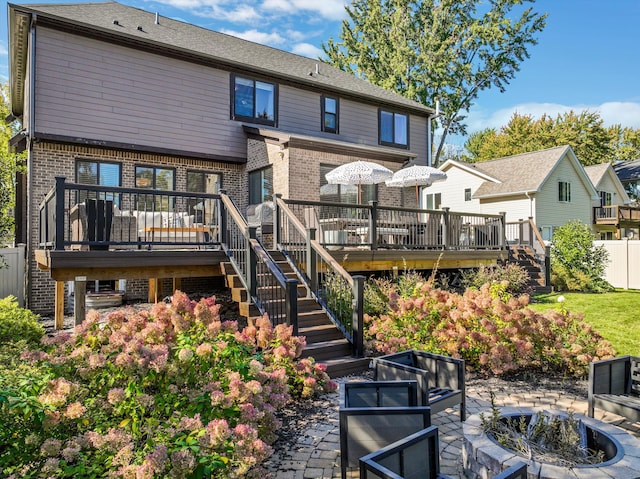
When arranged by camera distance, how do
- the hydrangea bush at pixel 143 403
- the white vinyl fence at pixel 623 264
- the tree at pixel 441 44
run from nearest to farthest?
1. the hydrangea bush at pixel 143 403
2. the white vinyl fence at pixel 623 264
3. the tree at pixel 441 44

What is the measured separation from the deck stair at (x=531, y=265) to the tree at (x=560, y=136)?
24.5 meters

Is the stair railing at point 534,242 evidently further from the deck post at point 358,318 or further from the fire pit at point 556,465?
the fire pit at point 556,465

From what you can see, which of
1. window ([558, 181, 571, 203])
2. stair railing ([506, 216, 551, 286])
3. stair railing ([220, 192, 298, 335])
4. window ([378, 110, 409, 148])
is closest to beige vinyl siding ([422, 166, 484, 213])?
window ([558, 181, 571, 203])

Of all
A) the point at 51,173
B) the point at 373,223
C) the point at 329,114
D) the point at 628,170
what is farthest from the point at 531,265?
the point at 628,170

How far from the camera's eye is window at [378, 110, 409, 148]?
52.2 feet

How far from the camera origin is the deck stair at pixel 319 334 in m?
6.10

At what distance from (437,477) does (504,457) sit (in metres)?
0.46

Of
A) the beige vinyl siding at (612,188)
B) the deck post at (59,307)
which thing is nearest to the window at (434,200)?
the beige vinyl siding at (612,188)

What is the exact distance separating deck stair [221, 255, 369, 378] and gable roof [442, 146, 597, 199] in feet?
61.7

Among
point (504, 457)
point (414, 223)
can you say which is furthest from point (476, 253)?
point (504, 457)

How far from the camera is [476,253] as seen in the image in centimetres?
1184

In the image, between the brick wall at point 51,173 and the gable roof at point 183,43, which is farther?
the gable roof at point 183,43

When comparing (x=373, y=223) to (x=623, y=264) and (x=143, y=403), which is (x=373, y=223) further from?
(x=623, y=264)

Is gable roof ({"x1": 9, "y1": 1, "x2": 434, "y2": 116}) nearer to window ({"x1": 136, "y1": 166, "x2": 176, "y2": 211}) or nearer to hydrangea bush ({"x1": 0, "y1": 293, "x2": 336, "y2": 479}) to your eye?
window ({"x1": 136, "y1": 166, "x2": 176, "y2": 211})
